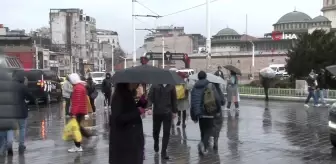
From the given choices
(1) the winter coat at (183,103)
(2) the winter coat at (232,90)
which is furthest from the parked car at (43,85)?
(1) the winter coat at (183,103)

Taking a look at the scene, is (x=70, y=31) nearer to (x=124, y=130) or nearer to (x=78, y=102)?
(x=78, y=102)

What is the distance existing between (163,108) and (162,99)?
0.59 ft

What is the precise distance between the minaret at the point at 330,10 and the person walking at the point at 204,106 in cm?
8938

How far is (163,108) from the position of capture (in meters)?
9.23

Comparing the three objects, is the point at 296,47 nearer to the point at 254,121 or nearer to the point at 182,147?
the point at 254,121

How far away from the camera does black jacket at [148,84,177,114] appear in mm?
9227

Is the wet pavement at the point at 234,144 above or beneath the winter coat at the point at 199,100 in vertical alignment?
beneath

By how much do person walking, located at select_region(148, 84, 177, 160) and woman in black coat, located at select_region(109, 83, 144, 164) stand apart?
286 centimetres

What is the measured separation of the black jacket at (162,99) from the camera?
30.3ft

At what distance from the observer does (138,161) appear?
6.21 meters

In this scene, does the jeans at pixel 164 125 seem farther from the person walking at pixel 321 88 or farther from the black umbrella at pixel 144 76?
the person walking at pixel 321 88

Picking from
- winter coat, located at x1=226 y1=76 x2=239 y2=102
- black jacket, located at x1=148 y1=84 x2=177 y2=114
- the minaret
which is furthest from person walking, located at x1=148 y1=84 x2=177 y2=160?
the minaret

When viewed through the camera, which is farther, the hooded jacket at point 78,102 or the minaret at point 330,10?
the minaret at point 330,10

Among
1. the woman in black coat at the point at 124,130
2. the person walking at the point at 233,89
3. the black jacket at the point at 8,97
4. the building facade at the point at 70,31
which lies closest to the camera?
the black jacket at the point at 8,97
